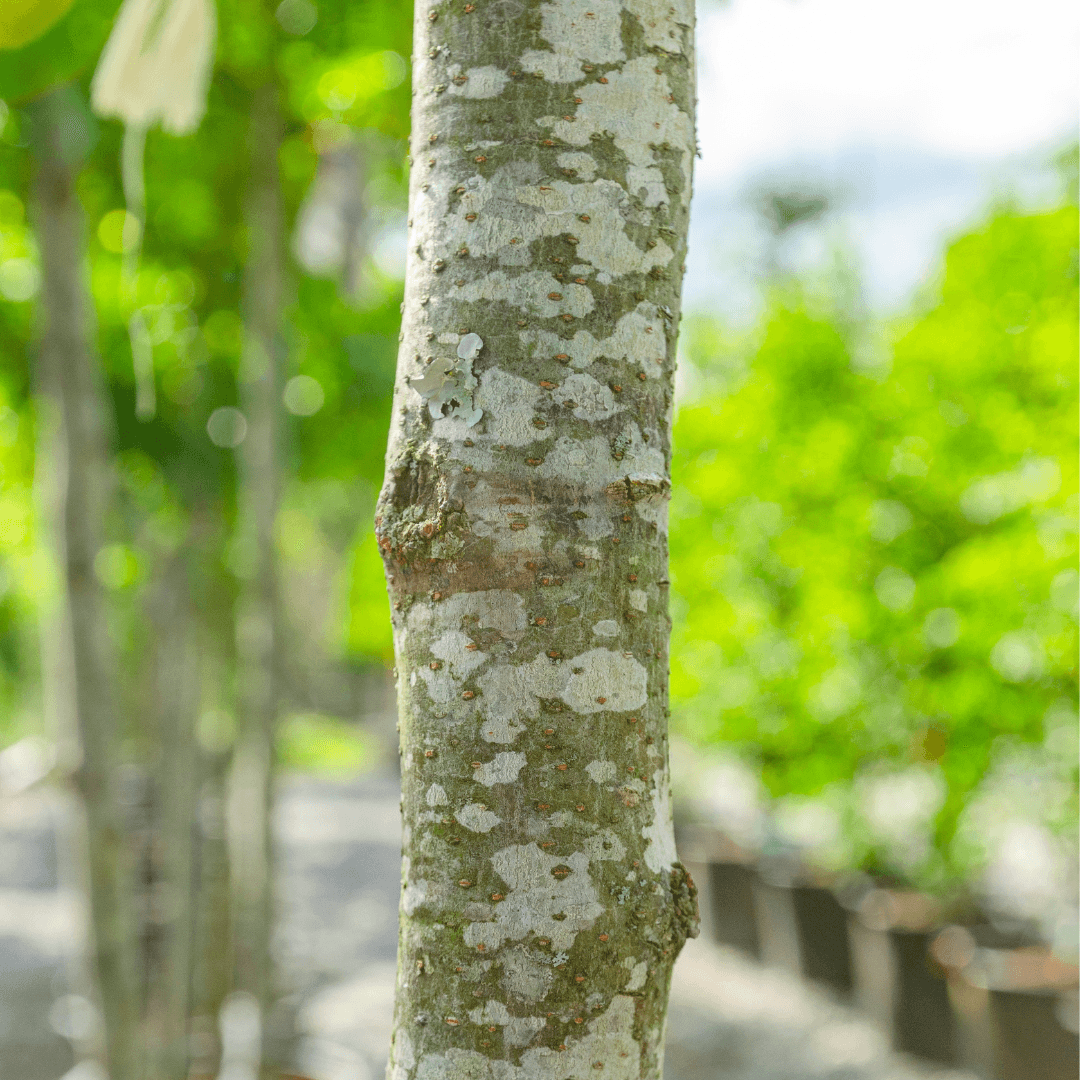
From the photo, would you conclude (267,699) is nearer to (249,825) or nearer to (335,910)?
(249,825)

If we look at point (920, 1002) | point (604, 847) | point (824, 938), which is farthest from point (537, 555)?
point (824, 938)

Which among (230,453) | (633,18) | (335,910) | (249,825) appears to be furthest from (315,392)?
(335,910)

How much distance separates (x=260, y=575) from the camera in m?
4.18

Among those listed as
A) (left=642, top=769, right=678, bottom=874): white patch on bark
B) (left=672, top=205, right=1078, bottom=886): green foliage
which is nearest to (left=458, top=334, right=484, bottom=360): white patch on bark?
(left=642, top=769, right=678, bottom=874): white patch on bark

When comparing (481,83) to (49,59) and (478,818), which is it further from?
(49,59)

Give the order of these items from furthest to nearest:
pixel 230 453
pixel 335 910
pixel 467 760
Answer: pixel 335 910, pixel 230 453, pixel 467 760

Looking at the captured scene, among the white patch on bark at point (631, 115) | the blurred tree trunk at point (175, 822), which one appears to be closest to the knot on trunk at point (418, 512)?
the white patch on bark at point (631, 115)

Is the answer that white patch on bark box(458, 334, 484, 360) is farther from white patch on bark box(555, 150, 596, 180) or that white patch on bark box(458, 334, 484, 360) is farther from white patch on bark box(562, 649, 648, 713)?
white patch on bark box(562, 649, 648, 713)

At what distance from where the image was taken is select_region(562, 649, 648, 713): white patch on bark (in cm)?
101

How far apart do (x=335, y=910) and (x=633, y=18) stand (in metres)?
9.12

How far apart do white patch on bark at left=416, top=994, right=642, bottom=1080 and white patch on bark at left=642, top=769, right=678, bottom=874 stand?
13cm

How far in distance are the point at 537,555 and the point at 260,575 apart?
3364 mm

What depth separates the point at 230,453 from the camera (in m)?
5.05

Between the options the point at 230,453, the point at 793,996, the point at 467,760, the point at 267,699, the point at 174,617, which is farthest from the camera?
the point at 793,996
